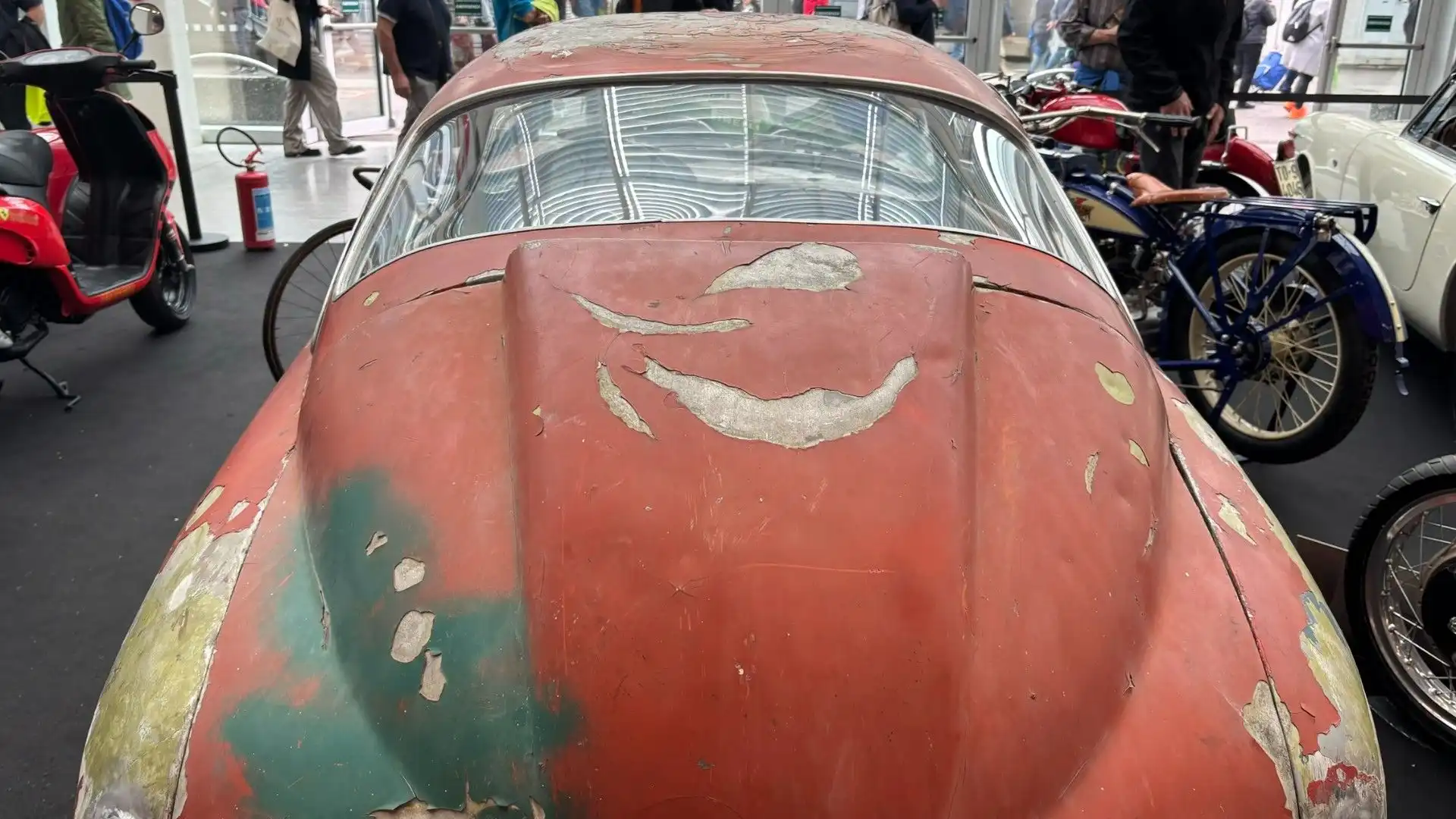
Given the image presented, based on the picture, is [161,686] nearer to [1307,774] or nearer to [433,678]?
[433,678]

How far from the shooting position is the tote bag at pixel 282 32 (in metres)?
9.39

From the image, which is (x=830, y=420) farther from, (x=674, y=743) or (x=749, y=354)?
(x=674, y=743)

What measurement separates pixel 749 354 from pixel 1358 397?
2883mm

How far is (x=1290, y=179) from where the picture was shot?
6.01 m

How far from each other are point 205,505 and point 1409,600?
269 centimetres

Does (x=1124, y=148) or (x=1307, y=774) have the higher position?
(x=1124, y=148)

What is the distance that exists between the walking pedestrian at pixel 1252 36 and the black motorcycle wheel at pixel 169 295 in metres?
10.3

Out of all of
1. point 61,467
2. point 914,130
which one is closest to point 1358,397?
point 914,130

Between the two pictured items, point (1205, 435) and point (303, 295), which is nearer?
point (1205, 435)

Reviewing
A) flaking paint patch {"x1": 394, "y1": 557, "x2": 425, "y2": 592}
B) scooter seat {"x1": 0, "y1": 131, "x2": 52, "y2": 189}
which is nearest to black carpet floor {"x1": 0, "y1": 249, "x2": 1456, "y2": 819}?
scooter seat {"x1": 0, "y1": 131, "x2": 52, "y2": 189}

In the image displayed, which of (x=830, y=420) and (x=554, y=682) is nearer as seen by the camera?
(x=554, y=682)

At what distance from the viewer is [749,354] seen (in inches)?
63.2

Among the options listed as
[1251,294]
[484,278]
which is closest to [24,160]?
[484,278]

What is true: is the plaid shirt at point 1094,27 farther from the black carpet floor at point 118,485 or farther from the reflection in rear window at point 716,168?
the reflection in rear window at point 716,168
